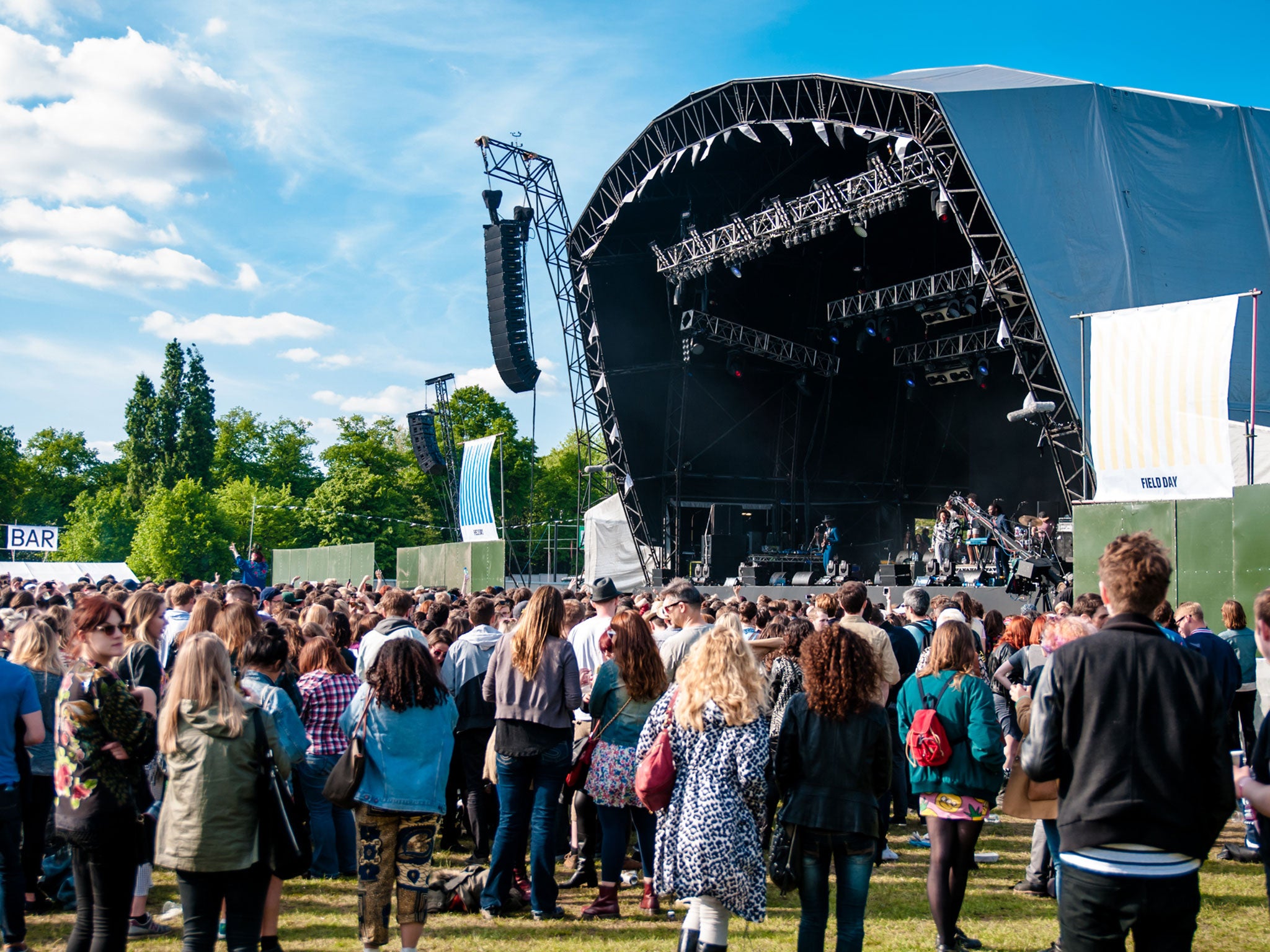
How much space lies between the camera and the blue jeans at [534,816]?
4.96 m

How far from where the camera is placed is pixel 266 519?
2186 inches

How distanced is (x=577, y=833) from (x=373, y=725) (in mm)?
2372

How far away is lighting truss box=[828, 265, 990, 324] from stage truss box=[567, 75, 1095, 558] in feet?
1.81

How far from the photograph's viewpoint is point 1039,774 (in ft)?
8.60

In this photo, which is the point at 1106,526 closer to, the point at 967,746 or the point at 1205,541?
the point at 1205,541

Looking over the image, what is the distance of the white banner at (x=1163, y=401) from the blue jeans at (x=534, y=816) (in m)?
9.52

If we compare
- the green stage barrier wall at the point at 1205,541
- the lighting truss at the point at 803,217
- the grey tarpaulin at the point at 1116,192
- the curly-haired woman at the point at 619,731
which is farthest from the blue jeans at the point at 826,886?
the lighting truss at the point at 803,217

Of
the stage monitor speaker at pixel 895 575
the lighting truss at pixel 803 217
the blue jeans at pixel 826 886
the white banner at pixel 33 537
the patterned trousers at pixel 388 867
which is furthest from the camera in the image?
the white banner at pixel 33 537

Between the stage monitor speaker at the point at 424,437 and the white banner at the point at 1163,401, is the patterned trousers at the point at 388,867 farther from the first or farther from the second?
the stage monitor speaker at the point at 424,437

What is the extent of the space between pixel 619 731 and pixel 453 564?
17.9 metres

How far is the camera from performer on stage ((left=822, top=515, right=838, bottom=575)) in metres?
22.2

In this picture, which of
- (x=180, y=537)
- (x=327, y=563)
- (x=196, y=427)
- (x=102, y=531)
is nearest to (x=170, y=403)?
(x=196, y=427)

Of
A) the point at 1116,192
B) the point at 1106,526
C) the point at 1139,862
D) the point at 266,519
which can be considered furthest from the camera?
the point at 266,519

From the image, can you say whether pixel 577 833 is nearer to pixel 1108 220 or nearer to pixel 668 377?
pixel 1108 220
